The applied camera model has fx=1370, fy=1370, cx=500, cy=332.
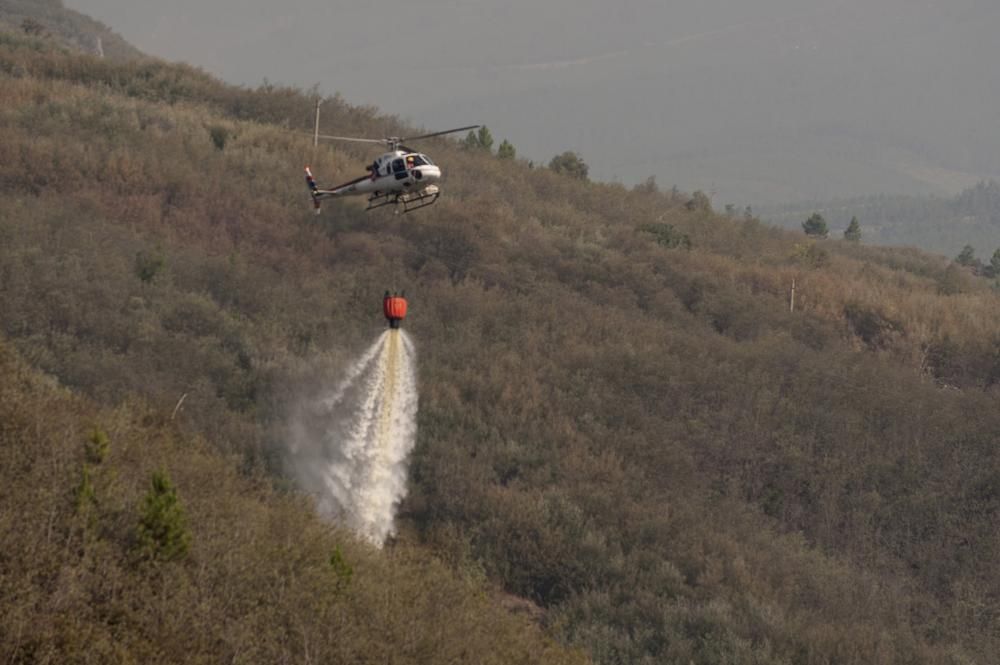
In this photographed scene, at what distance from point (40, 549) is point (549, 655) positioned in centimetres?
886

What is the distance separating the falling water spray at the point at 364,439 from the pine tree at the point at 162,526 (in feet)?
29.5

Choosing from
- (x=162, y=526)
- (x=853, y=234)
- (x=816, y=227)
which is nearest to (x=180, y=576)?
(x=162, y=526)

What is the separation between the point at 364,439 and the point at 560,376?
24.3 ft

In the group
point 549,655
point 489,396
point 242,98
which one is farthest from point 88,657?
point 242,98

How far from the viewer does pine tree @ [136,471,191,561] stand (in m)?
19.6

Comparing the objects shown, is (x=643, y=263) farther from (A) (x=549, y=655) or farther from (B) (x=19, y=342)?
(A) (x=549, y=655)

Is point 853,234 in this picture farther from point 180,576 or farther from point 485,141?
point 180,576

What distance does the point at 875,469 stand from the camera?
1485 inches

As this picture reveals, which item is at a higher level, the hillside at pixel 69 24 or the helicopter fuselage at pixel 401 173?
the hillside at pixel 69 24

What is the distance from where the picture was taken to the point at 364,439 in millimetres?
34344

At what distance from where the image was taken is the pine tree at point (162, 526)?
64.2 feet

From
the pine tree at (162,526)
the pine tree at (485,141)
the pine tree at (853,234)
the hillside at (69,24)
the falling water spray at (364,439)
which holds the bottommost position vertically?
the falling water spray at (364,439)

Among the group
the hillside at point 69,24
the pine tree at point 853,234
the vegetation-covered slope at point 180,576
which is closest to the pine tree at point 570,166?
the pine tree at point 853,234

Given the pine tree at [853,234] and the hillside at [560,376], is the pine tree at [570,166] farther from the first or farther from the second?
the pine tree at [853,234]
